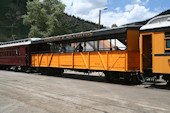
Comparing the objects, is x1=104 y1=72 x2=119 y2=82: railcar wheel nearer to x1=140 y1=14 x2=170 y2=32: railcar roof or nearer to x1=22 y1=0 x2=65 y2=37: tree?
x1=140 y1=14 x2=170 y2=32: railcar roof

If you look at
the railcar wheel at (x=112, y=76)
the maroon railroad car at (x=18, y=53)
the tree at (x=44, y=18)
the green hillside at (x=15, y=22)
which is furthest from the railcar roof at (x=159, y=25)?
the green hillside at (x=15, y=22)

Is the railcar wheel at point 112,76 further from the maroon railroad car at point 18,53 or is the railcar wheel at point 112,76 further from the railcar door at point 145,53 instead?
the maroon railroad car at point 18,53

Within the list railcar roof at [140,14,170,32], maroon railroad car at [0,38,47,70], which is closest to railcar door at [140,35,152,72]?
railcar roof at [140,14,170,32]

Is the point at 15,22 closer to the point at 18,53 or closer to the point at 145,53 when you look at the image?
the point at 18,53

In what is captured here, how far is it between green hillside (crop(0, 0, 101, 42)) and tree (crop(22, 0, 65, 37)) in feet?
143

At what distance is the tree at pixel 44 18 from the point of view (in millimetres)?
37375

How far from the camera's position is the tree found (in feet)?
123

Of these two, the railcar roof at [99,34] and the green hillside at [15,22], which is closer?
the railcar roof at [99,34]

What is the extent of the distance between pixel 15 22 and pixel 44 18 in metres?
65.9

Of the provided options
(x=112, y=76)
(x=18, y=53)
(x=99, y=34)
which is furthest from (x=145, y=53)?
(x=18, y=53)

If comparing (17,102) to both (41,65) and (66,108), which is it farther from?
(41,65)

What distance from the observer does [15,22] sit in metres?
97.9

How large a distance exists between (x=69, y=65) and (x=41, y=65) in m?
4.56

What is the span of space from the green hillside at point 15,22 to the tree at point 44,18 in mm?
43736
